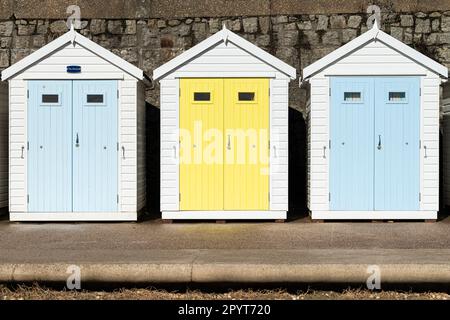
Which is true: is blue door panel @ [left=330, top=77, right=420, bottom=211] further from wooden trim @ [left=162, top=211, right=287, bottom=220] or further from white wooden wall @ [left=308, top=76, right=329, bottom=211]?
wooden trim @ [left=162, top=211, right=287, bottom=220]

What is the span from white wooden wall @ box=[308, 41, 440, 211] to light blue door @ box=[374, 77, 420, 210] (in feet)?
0.39

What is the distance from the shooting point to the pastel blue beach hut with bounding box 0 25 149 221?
32.5 ft

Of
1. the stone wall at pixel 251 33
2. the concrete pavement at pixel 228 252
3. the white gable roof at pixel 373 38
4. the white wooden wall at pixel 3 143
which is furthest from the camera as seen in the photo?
the stone wall at pixel 251 33

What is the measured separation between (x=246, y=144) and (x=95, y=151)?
2.21 meters

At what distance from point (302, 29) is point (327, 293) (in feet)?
24.7

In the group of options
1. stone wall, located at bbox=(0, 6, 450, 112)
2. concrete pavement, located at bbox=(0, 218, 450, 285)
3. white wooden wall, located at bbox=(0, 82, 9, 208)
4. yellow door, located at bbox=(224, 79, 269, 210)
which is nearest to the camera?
concrete pavement, located at bbox=(0, 218, 450, 285)

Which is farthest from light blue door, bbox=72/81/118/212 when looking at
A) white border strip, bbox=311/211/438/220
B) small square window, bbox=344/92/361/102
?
white border strip, bbox=311/211/438/220

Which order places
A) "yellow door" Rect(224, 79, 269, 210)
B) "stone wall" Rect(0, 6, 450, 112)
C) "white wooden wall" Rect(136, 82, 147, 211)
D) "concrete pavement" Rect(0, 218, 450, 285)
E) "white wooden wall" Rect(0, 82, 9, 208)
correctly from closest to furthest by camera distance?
"concrete pavement" Rect(0, 218, 450, 285)
"yellow door" Rect(224, 79, 269, 210)
"white wooden wall" Rect(136, 82, 147, 211)
"white wooden wall" Rect(0, 82, 9, 208)
"stone wall" Rect(0, 6, 450, 112)

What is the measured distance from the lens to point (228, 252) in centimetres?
691

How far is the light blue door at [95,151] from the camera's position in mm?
9930

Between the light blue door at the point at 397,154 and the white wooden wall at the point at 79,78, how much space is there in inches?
141

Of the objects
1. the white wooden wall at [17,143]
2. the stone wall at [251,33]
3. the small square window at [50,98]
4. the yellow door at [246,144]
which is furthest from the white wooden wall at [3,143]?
the yellow door at [246,144]

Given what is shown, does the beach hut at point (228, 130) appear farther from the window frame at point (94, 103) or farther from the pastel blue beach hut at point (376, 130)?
the window frame at point (94, 103)

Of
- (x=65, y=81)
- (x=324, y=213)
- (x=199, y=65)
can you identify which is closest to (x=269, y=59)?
(x=199, y=65)
